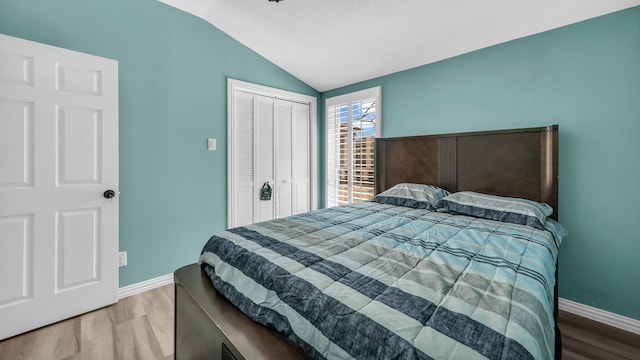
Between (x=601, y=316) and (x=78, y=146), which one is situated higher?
(x=78, y=146)

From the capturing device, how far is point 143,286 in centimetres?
245

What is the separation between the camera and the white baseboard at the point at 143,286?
233 cm

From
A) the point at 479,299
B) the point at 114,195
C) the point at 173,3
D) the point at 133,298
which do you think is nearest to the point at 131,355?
the point at 133,298

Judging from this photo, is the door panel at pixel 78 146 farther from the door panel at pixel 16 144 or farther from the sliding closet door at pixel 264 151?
the sliding closet door at pixel 264 151

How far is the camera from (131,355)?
1661 millimetres

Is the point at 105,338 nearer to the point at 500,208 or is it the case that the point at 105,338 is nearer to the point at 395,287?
the point at 395,287

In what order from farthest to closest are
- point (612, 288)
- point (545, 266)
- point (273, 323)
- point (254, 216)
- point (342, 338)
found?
point (254, 216), point (612, 288), point (545, 266), point (273, 323), point (342, 338)

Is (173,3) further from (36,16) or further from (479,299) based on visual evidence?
(479,299)

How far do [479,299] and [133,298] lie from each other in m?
2.65

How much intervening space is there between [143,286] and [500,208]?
305 centimetres

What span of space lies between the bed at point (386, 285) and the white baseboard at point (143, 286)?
1240 mm

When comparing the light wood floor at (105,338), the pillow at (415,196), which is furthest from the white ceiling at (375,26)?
the light wood floor at (105,338)

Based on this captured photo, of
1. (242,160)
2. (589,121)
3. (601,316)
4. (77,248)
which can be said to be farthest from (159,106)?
(601,316)

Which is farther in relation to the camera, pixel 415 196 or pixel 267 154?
pixel 267 154
